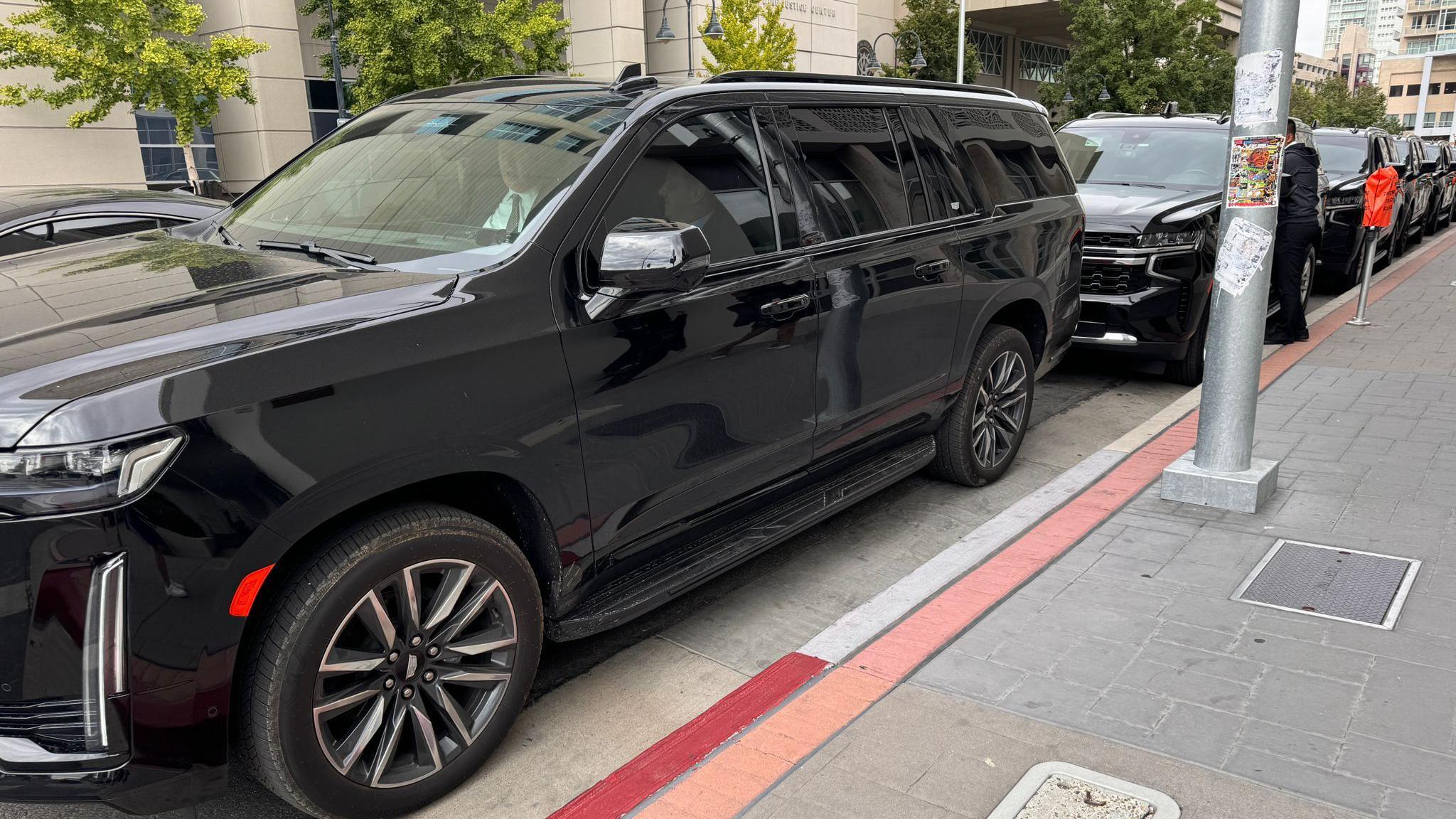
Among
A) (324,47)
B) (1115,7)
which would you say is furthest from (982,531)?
→ (1115,7)

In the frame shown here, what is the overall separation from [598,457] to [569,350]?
0.34 metres

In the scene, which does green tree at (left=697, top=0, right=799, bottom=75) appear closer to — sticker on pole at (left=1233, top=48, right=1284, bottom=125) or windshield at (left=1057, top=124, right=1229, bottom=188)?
windshield at (left=1057, top=124, right=1229, bottom=188)

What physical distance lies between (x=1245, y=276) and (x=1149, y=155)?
181 inches

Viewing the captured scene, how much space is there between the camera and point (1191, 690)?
335 cm

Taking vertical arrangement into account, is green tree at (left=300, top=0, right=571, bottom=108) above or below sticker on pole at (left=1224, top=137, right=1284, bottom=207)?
above

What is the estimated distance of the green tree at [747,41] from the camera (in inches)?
1030

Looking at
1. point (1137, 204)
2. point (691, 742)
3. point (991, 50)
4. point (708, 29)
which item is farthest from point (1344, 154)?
point (991, 50)

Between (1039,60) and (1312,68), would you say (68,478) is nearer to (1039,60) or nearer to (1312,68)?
(1039,60)

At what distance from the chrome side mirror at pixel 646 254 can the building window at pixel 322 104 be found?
2568 centimetres

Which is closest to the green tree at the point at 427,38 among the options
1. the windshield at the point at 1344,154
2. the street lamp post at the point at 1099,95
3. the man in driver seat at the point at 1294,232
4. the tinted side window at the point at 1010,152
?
the windshield at the point at 1344,154

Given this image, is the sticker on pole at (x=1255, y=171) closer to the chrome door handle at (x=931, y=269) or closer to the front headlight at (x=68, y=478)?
the chrome door handle at (x=931, y=269)

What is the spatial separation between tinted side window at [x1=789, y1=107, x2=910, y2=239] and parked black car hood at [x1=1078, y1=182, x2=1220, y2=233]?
3.64 metres

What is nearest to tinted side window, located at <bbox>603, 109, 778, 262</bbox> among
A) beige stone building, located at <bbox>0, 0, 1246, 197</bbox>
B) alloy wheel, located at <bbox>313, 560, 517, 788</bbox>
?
alloy wheel, located at <bbox>313, 560, 517, 788</bbox>

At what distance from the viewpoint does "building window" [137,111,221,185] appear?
Answer: 2316 cm
